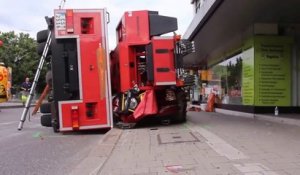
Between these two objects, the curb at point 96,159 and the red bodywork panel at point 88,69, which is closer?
the curb at point 96,159

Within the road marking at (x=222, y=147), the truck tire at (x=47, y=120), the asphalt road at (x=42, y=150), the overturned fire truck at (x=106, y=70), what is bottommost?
the asphalt road at (x=42, y=150)

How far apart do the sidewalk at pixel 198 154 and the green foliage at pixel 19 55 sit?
4781cm

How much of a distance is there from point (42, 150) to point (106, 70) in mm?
3027

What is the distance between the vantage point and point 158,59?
1141 cm

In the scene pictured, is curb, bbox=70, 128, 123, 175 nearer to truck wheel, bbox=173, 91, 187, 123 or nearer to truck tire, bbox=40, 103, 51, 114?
truck tire, bbox=40, 103, 51, 114

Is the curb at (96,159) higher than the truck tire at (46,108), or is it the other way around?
the truck tire at (46,108)

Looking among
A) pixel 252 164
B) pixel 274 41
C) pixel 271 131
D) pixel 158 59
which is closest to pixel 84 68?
pixel 158 59

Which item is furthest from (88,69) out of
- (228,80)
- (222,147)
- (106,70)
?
(228,80)

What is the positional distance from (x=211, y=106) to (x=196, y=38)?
459cm

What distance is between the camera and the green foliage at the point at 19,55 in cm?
5628

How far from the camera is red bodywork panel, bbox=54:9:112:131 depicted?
1097 cm

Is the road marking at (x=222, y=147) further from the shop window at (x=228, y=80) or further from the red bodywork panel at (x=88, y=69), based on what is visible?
the shop window at (x=228, y=80)

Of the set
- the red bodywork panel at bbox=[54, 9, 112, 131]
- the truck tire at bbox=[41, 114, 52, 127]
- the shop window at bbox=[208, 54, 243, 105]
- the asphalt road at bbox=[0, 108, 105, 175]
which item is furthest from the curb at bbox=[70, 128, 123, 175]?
the shop window at bbox=[208, 54, 243, 105]

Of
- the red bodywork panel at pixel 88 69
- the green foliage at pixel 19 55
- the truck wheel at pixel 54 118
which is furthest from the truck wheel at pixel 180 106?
the green foliage at pixel 19 55
